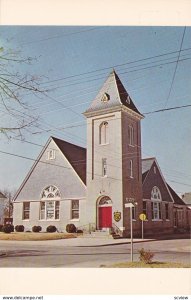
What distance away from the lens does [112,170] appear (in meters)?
8.80

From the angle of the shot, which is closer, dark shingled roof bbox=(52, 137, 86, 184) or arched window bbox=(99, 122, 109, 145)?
dark shingled roof bbox=(52, 137, 86, 184)

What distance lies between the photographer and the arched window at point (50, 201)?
923cm

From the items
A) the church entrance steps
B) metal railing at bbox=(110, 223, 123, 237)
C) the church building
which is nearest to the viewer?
the church building

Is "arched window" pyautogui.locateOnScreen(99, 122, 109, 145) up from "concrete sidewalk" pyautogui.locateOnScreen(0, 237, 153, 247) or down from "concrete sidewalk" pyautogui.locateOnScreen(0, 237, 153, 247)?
up

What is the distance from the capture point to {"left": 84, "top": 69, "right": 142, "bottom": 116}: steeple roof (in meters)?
6.00

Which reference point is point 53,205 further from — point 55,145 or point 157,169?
point 157,169

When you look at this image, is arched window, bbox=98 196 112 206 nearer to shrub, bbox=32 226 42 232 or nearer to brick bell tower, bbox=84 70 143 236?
brick bell tower, bbox=84 70 143 236

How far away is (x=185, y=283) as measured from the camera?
445 centimetres

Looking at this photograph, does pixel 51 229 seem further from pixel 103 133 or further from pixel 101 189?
pixel 103 133

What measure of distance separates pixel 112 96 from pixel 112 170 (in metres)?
1.73

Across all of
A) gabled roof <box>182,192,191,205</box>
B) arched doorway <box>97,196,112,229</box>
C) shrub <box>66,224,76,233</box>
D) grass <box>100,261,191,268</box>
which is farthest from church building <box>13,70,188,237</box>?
grass <box>100,261,191,268</box>

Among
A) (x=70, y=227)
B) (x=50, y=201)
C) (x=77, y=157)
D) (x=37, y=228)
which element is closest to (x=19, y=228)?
(x=37, y=228)

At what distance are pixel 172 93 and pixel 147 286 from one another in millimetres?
2608
